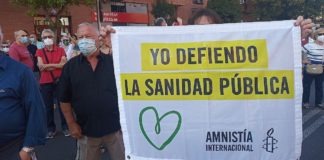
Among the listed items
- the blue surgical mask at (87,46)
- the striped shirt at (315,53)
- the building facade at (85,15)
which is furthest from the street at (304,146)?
the building facade at (85,15)

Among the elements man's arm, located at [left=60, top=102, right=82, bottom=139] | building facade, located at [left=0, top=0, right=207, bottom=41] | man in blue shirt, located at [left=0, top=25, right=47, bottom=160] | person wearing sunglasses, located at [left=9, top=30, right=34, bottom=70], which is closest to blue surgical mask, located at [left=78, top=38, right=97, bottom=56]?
man's arm, located at [left=60, top=102, right=82, bottom=139]

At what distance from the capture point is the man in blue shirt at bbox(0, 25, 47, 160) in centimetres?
329

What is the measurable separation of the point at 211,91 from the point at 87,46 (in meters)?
1.35

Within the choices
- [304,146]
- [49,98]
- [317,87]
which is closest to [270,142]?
[304,146]

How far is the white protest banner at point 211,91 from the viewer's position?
9.57 ft

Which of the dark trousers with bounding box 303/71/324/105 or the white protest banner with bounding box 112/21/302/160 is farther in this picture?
the dark trousers with bounding box 303/71/324/105

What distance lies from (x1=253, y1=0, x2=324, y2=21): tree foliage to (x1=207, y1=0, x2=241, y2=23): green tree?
4172 millimetres

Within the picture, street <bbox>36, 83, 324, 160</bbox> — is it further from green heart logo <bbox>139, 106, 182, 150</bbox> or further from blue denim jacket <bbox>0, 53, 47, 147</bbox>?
green heart logo <bbox>139, 106, 182, 150</bbox>

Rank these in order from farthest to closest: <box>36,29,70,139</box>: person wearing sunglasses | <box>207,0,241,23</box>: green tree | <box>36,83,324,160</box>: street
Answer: <box>207,0,241,23</box>: green tree → <box>36,29,70,139</box>: person wearing sunglasses → <box>36,83,324,160</box>: street

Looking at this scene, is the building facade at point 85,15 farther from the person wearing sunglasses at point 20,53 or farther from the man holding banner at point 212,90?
the man holding banner at point 212,90

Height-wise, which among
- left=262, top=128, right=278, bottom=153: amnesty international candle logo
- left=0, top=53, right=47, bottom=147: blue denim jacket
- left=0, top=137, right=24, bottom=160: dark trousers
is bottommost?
left=0, top=137, right=24, bottom=160: dark trousers

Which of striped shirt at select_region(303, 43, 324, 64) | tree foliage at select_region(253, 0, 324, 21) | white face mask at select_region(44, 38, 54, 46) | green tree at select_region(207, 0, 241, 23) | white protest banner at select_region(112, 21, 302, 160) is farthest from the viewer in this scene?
tree foliage at select_region(253, 0, 324, 21)

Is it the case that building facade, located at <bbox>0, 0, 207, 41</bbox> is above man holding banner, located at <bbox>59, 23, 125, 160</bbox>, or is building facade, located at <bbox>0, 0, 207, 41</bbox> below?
above

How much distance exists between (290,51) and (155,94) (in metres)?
0.93
